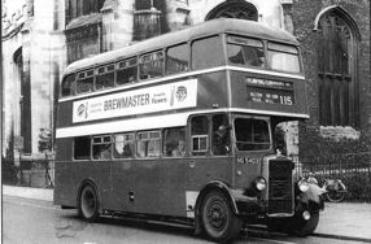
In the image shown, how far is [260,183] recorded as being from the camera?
10445 mm

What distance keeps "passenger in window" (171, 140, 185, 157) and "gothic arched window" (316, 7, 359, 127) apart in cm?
672

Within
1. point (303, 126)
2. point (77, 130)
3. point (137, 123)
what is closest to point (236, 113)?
point (137, 123)

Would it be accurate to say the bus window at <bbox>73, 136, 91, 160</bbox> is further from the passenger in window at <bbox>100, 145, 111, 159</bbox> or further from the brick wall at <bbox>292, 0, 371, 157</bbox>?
the brick wall at <bbox>292, 0, 371, 157</bbox>

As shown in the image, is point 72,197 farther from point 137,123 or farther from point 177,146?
point 177,146

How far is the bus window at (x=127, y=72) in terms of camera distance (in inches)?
497

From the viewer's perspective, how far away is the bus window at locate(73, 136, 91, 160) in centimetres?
1402

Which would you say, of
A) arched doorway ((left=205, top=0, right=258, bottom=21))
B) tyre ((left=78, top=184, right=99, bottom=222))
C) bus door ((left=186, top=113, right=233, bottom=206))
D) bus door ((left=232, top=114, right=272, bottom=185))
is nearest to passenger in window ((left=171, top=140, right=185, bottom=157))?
bus door ((left=186, top=113, right=233, bottom=206))

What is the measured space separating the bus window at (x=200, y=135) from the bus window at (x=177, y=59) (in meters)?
1.02

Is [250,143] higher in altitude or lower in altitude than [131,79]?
lower

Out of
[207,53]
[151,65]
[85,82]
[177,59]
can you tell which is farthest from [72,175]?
[207,53]

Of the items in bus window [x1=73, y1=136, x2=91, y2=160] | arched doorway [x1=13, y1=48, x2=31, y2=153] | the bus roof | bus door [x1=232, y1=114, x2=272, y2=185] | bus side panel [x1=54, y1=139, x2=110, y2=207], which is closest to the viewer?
bus door [x1=232, y1=114, x2=272, y2=185]

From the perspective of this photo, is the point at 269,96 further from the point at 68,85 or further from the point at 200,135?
the point at 68,85

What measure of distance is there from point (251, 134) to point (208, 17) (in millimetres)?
11668

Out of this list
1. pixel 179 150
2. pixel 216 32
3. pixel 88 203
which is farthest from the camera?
pixel 88 203
